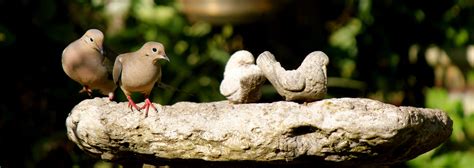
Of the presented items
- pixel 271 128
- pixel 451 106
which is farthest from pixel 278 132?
pixel 451 106

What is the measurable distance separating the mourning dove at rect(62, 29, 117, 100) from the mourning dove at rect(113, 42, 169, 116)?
0.19 ft

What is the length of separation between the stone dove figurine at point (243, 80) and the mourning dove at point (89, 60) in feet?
1.18

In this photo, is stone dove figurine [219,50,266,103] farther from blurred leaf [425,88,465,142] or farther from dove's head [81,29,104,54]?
blurred leaf [425,88,465,142]

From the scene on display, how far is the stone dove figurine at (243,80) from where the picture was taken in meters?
2.70

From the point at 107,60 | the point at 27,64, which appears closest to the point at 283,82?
the point at 107,60

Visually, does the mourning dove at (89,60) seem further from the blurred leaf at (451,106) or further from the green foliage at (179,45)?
the blurred leaf at (451,106)

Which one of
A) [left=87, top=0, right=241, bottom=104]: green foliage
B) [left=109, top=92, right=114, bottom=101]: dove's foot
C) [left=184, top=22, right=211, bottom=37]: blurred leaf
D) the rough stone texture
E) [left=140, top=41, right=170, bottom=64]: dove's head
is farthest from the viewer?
[left=184, top=22, right=211, bottom=37]: blurred leaf

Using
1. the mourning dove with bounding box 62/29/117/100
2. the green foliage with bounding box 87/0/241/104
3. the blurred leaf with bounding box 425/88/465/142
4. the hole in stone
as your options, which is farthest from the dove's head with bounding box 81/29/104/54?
the blurred leaf with bounding box 425/88/465/142

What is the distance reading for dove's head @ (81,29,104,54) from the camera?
2797mm

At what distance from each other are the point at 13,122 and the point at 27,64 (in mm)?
286

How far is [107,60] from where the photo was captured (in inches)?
113

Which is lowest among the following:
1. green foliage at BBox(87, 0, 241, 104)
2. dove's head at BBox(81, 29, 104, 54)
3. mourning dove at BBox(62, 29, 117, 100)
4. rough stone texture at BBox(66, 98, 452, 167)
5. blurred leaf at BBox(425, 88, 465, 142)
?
rough stone texture at BBox(66, 98, 452, 167)

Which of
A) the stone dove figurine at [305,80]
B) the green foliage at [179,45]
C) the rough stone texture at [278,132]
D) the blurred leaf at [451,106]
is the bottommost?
the rough stone texture at [278,132]

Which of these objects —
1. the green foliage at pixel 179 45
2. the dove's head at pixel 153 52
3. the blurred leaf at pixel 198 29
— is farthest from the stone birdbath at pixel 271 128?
the blurred leaf at pixel 198 29
